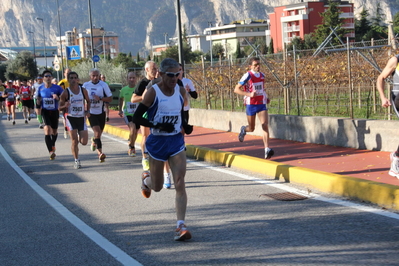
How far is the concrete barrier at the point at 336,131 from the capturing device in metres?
10.6

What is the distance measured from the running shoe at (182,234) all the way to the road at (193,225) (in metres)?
0.06

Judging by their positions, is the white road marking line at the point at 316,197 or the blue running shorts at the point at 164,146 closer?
the blue running shorts at the point at 164,146

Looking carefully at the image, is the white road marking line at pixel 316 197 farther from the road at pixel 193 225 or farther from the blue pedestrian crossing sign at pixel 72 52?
the blue pedestrian crossing sign at pixel 72 52

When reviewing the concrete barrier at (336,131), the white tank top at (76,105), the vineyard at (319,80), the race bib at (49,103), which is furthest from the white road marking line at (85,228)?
the vineyard at (319,80)

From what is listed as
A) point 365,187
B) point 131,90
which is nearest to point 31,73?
point 131,90

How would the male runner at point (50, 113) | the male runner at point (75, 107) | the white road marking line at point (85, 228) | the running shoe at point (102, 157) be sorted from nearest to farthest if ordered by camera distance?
the white road marking line at point (85, 228), the male runner at point (75, 107), the running shoe at point (102, 157), the male runner at point (50, 113)

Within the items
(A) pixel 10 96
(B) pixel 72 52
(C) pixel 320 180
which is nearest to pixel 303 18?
(B) pixel 72 52

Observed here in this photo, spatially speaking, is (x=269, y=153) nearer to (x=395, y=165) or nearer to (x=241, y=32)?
(x=395, y=165)

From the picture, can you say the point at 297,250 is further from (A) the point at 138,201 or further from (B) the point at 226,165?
(B) the point at 226,165

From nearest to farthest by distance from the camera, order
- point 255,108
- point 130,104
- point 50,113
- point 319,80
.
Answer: point 255,108 → point 130,104 → point 50,113 → point 319,80

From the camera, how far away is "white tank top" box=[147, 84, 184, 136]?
20.5ft

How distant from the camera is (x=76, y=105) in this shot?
11914 millimetres

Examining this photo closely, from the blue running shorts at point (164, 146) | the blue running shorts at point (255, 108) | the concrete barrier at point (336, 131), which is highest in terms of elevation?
the blue running shorts at point (255, 108)

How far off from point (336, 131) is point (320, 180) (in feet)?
12.0
